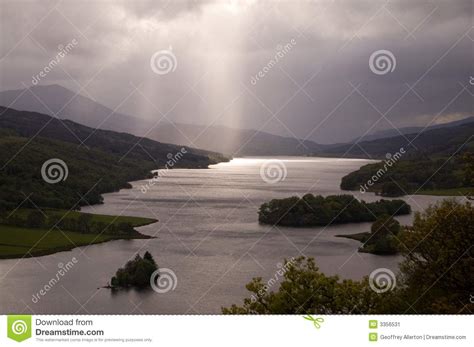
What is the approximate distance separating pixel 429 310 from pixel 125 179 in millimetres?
6620

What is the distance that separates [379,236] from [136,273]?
5374mm

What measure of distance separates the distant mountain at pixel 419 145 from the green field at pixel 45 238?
213 inches

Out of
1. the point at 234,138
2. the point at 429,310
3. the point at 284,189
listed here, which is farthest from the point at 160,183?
the point at 429,310

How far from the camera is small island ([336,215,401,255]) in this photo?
10359mm

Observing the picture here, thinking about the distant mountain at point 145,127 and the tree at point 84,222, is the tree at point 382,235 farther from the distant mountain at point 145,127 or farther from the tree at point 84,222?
the tree at point 84,222

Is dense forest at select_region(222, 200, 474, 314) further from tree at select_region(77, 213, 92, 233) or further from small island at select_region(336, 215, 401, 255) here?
tree at select_region(77, 213, 92, 233)

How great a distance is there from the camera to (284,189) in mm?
11531

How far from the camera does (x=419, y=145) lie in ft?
37.0

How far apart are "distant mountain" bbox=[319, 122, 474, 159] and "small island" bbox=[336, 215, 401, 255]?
1.53 metres
